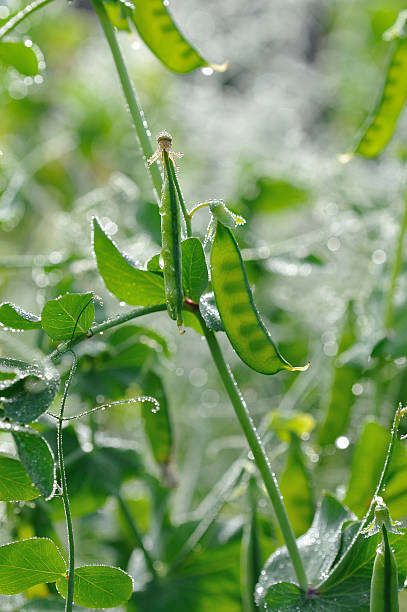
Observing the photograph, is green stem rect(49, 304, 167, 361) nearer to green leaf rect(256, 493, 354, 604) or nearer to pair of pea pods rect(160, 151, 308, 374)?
pair of pea pods rect(160, 151, 308, 374)

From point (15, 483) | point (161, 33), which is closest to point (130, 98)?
point (161, 33)

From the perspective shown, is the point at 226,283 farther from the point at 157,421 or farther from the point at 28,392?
the point at 157,421

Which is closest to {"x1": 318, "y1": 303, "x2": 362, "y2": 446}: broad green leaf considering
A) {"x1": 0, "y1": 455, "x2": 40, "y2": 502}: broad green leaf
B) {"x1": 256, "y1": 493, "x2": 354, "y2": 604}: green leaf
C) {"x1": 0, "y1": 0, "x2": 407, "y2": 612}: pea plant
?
{"x1": 0, "y1": 0, "x2": 407, "y2": 612}: pea plant

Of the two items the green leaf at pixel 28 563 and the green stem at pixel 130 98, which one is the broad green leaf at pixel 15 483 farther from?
the green stem at pixel 130 98

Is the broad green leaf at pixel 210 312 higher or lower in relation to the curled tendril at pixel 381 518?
higher

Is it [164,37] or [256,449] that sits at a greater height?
[164,37]

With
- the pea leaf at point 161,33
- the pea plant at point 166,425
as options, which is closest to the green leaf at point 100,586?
the pea plant at point 166,425

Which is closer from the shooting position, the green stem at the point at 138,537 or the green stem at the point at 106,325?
the green stem at the point at 106,325
